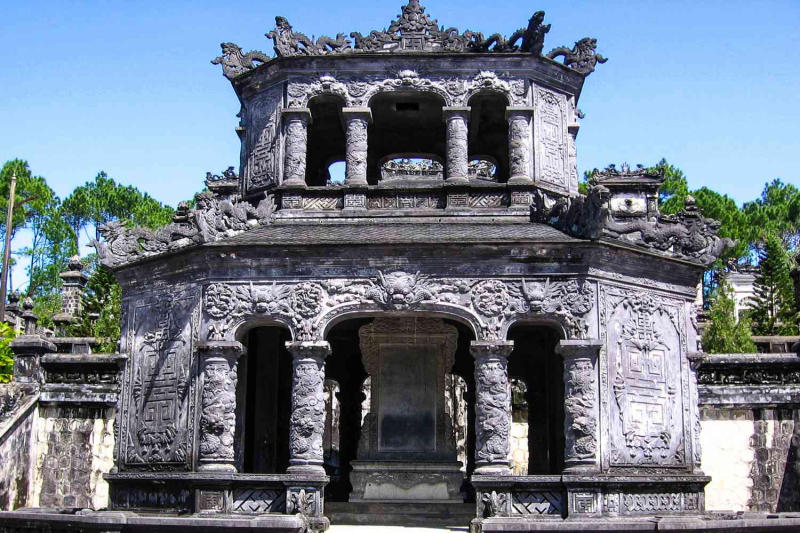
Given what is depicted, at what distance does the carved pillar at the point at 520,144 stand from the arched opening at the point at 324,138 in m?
3.77

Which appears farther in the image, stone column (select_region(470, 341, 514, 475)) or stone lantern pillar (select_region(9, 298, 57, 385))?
stone lantern pillar (select_region(9, 298, 57, 385))

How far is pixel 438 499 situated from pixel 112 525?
7.75 m

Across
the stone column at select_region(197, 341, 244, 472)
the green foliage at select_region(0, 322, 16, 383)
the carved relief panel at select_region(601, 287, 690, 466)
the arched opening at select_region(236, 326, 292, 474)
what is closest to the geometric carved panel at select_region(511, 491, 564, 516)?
the carved relief panel at select_region(601, 287, 690, 466)

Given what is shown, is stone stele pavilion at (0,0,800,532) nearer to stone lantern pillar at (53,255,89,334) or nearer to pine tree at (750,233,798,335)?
pine tree at (750,233,798,335)

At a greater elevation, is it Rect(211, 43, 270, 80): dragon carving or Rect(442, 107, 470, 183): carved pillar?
Rect(211, 43, 270, 80): dragon carving

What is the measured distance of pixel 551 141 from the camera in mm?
22109

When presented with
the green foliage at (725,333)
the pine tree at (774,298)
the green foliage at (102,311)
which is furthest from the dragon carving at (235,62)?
the pine tree at (774,298)

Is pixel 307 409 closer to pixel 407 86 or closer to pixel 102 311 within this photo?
pixel 407 86

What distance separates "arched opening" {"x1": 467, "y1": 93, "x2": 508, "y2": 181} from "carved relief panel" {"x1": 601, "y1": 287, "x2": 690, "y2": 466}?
6171 mm

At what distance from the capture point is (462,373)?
2377 centimetres

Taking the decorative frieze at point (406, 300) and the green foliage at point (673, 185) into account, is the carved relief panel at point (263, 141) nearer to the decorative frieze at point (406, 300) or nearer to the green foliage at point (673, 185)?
the decorative frieze at point (406, 300)

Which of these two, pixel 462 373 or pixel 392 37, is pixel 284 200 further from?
pixel 462 373

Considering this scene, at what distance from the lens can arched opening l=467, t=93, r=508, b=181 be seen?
22.8 meters

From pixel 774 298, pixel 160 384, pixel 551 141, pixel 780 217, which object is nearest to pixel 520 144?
pixel 551 141
